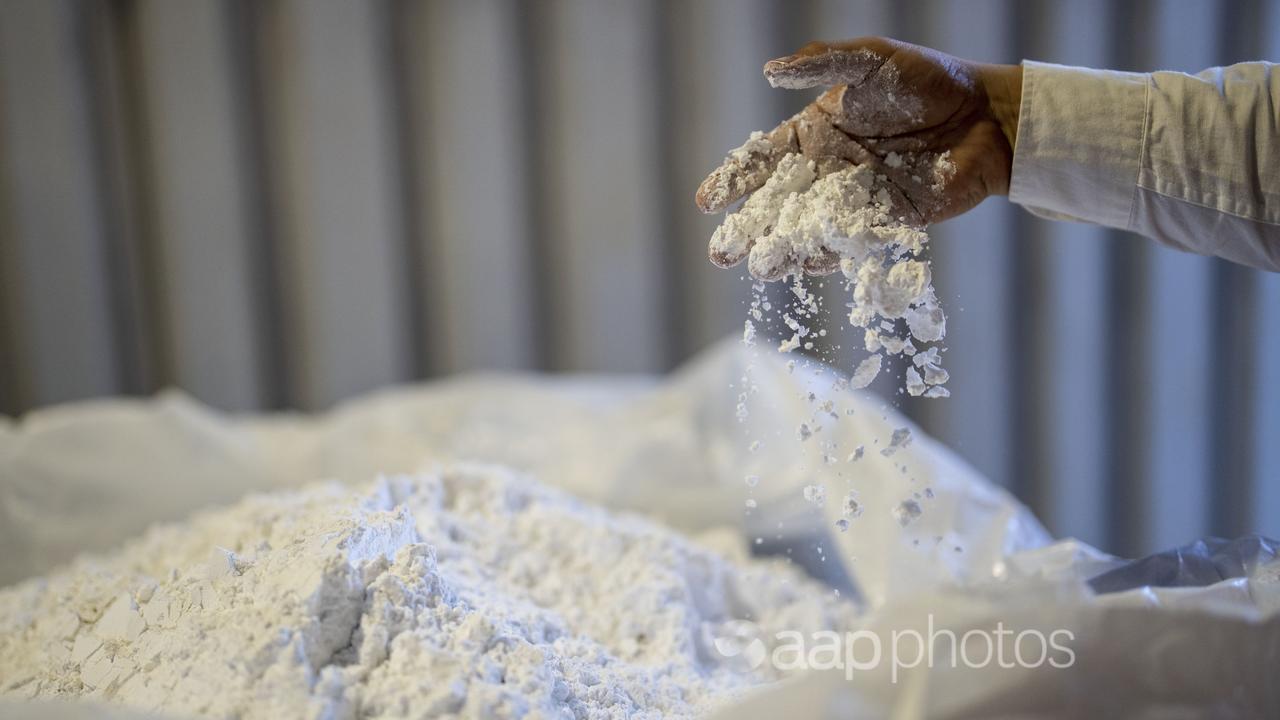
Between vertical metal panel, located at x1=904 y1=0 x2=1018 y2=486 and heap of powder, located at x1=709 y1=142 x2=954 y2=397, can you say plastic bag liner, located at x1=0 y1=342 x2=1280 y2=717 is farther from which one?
vertical metal panel, located at x1=904 y1=0 x2=1018 y2=486

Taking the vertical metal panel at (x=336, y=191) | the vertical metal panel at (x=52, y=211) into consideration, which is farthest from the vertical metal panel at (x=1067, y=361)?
the vertical metal panel at (x=52, y=211)

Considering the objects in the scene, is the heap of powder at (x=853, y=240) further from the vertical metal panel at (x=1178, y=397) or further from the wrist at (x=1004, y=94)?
the vertical metal panel at (x=1178, y=397)

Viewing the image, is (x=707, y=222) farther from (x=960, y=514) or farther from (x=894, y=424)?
(x=960, y=514)

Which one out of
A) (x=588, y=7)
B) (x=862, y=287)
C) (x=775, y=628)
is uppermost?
(x=588, y=7)

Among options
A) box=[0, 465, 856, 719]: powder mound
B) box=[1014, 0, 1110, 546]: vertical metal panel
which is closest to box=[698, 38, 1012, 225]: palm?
box=[0, 465, 856, 719]: powder mound

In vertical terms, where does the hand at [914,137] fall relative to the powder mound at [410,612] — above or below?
above

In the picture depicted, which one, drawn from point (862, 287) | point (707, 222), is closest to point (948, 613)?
point (862, 287)
